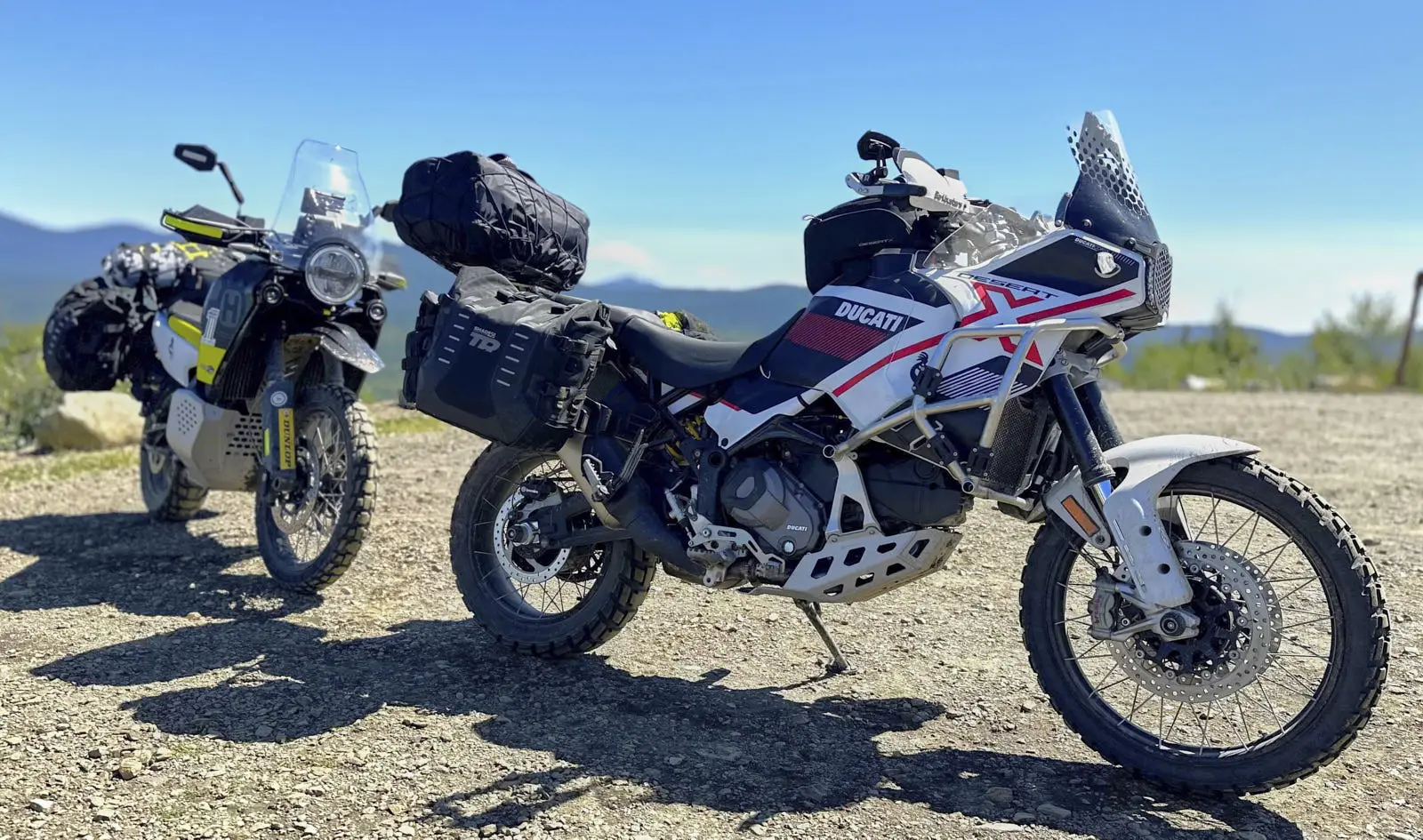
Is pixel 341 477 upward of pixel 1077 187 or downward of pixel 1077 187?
downward

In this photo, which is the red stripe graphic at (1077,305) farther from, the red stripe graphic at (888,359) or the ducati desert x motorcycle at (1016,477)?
the red stripe graphic at (888,359)

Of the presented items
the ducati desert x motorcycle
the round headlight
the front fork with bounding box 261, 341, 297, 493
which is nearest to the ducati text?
the ducati desert x motorcycle

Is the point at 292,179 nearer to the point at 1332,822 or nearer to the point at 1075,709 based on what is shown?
the point at 1075,709

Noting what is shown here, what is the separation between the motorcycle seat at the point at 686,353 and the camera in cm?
409

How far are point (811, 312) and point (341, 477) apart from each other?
2690 mm

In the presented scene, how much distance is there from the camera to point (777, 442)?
13.3 feet

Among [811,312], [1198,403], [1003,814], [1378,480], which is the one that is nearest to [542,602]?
[811,312]

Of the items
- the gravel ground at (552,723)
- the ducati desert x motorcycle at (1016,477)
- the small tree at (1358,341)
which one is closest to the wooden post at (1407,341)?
the small tree at (1358,341)

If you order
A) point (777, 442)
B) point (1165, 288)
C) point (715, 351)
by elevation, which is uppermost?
point (1165, 288)

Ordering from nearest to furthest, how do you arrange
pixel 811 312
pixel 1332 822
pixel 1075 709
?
pixel 1332 822 → pixel 1075 709 → pixel 811 312

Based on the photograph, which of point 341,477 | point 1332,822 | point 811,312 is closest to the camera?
point 1332,822

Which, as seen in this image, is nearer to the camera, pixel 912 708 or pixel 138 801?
pixel 138 801

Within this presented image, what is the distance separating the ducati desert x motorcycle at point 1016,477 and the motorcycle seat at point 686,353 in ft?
0.03

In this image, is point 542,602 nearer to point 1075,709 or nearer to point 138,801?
point 138,801
